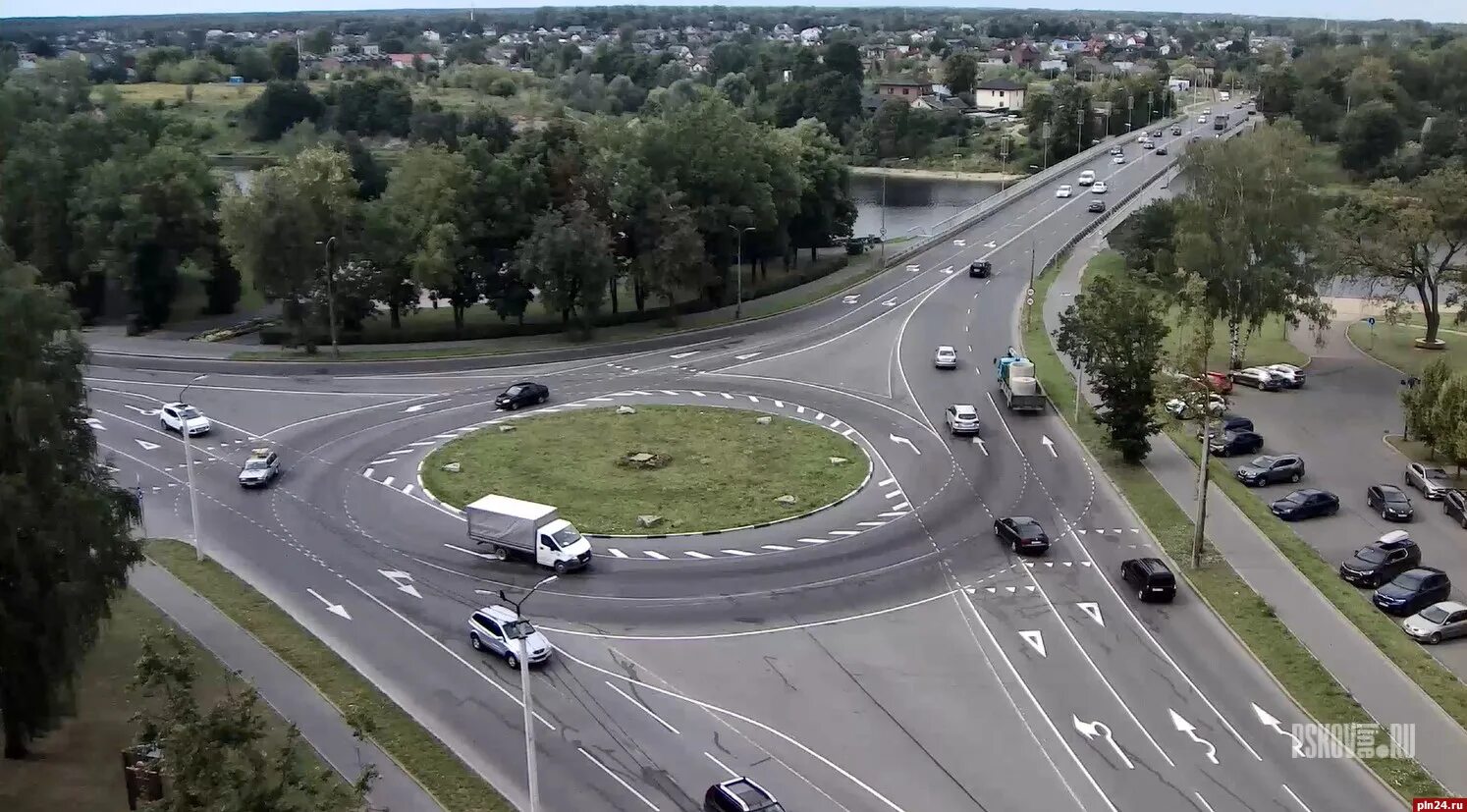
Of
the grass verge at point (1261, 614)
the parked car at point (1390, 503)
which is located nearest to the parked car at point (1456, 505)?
the parked car at point (1390, 503)

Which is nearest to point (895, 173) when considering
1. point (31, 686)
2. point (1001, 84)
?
point (1001, 84)

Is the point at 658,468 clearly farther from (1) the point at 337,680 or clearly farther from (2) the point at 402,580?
(1) the point at 337,680

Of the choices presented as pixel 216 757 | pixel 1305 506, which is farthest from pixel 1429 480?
pixel 216 757

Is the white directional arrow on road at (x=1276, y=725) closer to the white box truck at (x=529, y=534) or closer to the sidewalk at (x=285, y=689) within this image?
the sidewalk at (x=285, y=689)

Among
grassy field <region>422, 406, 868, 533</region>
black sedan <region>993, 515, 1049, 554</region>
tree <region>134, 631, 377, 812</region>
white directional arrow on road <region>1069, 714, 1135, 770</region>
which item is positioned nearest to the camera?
tree <region>134, 631, 377, 812</region>

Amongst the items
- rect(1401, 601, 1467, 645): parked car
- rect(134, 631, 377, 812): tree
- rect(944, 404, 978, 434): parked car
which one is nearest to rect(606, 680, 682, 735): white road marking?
rect(134, 631, 377, 812): tree

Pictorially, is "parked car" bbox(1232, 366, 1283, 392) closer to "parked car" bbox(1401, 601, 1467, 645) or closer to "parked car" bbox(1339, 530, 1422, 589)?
"parked car" bbox(1339, 530, 1422, 589)

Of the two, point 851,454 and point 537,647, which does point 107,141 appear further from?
point 537,647
